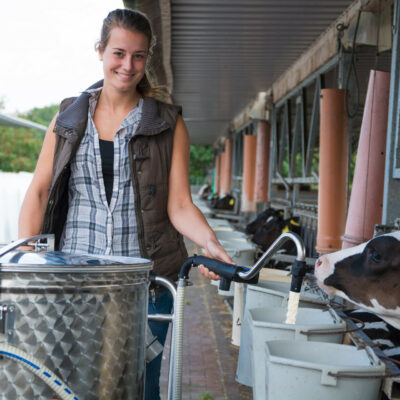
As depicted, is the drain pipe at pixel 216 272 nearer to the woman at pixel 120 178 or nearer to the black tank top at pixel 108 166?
the woman at pixel 120 178

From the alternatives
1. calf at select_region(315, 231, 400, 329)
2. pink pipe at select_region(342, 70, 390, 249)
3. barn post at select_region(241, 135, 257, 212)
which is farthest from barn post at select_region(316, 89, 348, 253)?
barn post at select_region(241, 135, 257, 212)

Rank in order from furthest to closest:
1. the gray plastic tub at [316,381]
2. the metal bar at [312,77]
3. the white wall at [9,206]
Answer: the white wall at [9,206], the metal bar at [312,77], the gray plastic tub at [316,381]

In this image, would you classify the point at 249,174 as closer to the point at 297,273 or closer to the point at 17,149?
the point at 297,273

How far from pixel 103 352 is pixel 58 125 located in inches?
49.5

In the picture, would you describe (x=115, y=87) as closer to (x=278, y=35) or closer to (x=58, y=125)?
(x=58, y=125)

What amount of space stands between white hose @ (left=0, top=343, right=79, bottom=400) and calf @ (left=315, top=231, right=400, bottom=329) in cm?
214

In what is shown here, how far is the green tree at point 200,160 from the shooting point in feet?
136

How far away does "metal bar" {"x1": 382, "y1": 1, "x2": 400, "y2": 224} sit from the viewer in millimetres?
4244

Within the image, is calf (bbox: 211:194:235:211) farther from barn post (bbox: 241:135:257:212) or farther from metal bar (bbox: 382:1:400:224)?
metal bar (bbox: 382:1:400:224)

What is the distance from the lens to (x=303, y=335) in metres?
2.75

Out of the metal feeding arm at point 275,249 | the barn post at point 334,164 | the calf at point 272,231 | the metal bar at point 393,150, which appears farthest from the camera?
the calf at point 272,231

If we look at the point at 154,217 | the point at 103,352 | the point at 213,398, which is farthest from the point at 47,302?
the point at 213,398

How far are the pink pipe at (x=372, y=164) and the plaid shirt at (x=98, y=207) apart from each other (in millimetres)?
2409

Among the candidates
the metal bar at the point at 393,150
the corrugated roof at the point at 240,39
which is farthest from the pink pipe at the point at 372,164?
the corrugated roof at the point at 240,39
